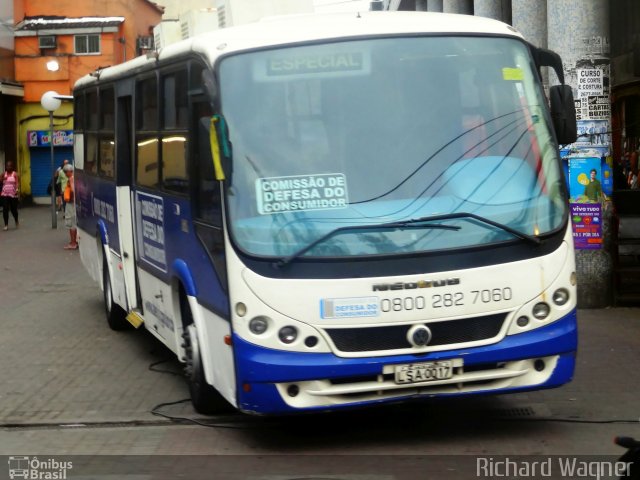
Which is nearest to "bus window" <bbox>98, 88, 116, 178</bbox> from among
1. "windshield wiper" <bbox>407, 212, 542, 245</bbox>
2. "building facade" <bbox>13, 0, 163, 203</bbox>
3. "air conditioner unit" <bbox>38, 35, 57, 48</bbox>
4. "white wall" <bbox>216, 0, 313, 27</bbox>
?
"white wall" <bbox>216, 0, 313, 27</bbox>

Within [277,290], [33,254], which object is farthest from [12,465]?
[33,254]

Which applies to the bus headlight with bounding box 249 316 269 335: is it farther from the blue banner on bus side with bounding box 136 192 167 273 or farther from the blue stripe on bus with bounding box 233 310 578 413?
the blue banner on bus side with bounding box 136 192 167 273

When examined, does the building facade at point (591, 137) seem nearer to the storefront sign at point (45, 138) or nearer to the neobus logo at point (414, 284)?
the neobus logo at point (414, 284)

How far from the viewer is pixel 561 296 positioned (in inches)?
298

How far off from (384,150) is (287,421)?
219 centimetres

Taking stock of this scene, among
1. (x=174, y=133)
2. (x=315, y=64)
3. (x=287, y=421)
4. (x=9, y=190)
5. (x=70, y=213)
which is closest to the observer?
(x=315, y=64)

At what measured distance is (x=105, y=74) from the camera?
1292 centimetres

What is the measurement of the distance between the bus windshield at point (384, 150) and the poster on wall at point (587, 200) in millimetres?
5752

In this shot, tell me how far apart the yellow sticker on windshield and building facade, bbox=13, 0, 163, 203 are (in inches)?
1556

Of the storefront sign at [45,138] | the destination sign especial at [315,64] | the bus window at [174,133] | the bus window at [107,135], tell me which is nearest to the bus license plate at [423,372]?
the destination sign especial at [315,64]

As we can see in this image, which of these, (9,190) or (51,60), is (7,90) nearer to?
(51,60)

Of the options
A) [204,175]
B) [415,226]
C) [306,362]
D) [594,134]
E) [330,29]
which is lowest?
[306,362]

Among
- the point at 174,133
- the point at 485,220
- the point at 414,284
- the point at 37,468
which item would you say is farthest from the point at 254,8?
the point at 37,468

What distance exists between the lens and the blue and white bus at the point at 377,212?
716cm
